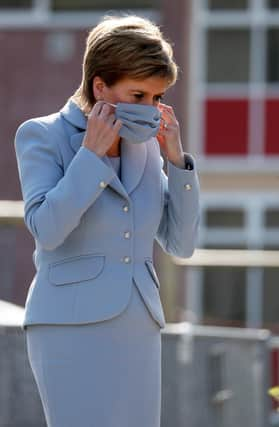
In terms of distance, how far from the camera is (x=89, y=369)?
407cm

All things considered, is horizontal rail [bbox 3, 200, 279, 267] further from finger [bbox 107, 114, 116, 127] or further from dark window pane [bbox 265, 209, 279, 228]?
dark window pane [bbox 265, 209, 279, 228]

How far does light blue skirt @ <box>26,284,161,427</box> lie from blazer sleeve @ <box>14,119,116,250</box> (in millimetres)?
245

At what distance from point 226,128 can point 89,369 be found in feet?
64.3

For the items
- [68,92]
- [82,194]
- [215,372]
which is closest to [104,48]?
[82,194]

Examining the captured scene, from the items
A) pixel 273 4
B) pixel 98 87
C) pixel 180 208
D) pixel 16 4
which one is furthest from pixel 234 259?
pixel 273 4

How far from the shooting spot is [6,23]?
23359 mm

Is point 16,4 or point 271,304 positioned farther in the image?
point 16,4

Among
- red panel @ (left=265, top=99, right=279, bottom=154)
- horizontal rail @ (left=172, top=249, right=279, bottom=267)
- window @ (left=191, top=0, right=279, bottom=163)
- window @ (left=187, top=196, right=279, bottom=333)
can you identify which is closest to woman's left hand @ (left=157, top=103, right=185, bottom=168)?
horizontal rail @ (left=172, top=249, right=279, bottom=267)

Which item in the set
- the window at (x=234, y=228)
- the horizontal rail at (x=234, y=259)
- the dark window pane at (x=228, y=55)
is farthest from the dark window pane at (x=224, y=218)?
the horizontal rail at (x=234, y=259)

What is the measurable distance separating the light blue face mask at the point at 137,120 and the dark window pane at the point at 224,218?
64.7 feet

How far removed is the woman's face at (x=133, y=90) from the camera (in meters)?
4.07

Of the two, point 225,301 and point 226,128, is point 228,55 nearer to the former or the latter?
point 226,128

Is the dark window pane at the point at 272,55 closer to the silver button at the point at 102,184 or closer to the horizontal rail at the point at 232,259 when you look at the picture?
the horizontal rail at the point at 232,259

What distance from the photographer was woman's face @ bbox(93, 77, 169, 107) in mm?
4070
